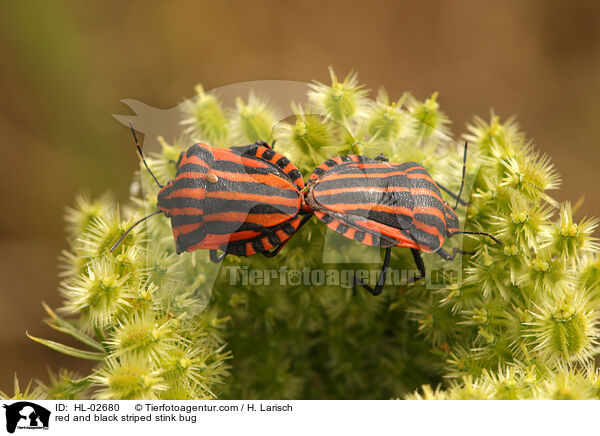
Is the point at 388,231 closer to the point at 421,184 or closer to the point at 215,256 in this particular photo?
the point at 421,184

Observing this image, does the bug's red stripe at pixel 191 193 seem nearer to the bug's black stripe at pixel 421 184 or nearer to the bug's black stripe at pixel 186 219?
the bug's black stripe at pixel 186 219

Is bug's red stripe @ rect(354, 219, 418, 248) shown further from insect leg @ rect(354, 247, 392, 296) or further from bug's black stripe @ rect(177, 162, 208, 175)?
bug's black stripe @ rect(177, 162, 208, 175)

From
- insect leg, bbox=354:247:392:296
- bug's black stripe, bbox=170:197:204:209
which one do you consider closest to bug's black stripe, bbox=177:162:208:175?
bug's black stripe, bbox=170:197:204:209

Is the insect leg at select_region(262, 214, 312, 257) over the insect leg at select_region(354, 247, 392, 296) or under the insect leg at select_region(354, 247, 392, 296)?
over

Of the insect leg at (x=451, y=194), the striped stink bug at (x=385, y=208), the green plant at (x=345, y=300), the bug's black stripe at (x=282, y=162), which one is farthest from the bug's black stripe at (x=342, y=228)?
the insect leg at (x=451, y=194)
